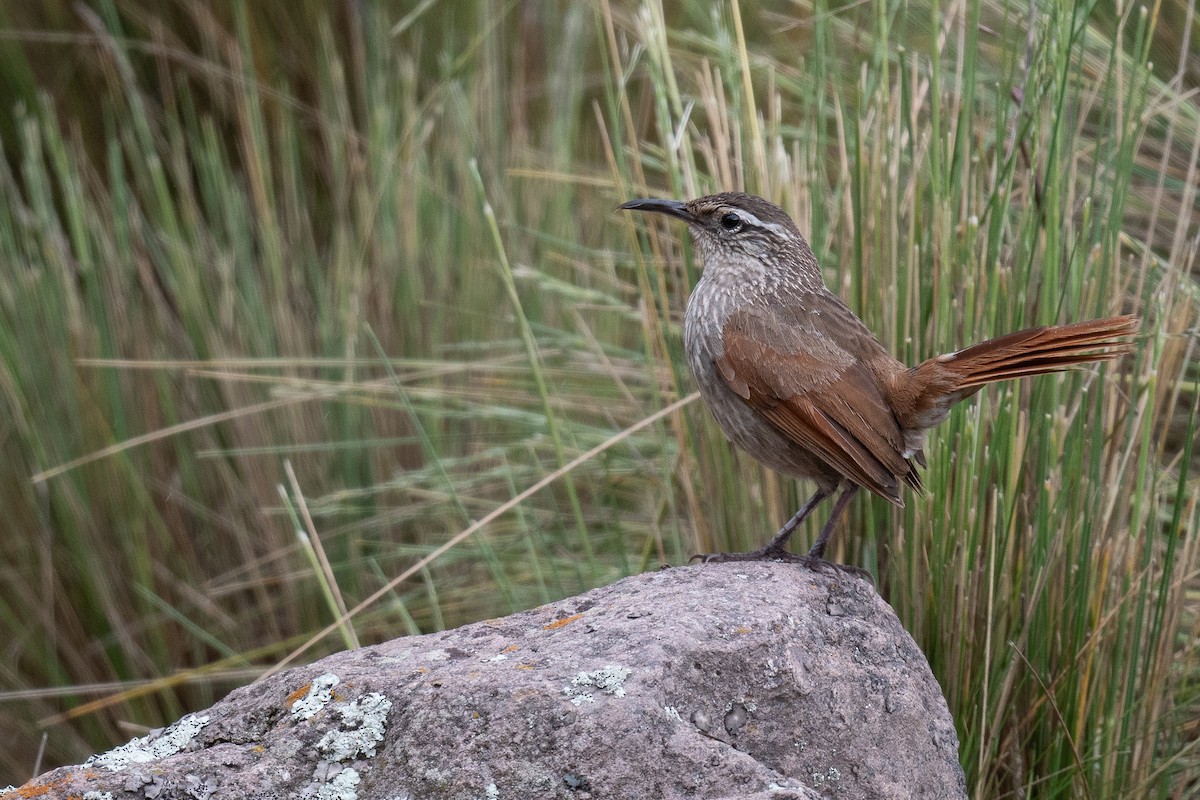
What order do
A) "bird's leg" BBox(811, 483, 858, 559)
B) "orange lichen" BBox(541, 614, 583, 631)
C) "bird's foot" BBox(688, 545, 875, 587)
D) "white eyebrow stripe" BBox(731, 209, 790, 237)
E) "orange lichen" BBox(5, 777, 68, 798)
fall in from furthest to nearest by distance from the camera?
"white eyebrow stripe" BBox(731, 209, 790, 237) < "bird's leg" BBox(811, 483, 858, 559) < "bird's foot" BBox(688, 545, 875, 587) < "orange lichen" BBox(541, 614, 583, 631) < "orange lichen" BBox(5, 777, 68, 798)

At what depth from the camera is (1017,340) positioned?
242cm

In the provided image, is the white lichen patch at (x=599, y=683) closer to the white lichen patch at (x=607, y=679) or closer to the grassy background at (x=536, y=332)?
the white lichen patch at (x=607, y=679)

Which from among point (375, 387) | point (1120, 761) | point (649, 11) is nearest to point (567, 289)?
point (375, 387)

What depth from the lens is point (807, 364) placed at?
2.82m

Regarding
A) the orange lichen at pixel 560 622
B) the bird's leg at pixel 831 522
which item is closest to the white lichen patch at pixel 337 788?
the orange lichen at pixel 560 622

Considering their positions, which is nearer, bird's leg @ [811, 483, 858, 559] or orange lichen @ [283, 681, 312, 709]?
orange lichen @ [283, 681, 312, 709]

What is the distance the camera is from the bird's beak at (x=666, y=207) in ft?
10.1

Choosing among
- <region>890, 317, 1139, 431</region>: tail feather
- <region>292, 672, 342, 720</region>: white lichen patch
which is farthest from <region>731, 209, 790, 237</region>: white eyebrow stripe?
<region>292, 672, 342, 720</region>: white lichen patch

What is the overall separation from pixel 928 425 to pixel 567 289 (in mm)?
1471

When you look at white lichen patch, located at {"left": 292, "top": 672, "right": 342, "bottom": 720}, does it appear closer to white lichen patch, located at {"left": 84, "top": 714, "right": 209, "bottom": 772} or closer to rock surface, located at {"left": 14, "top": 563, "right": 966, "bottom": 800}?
rock surface, located at {"left": 14, "top": 563, "right": 966, "bottom": 800}

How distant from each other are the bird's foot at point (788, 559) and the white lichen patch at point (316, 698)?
2.91 feet

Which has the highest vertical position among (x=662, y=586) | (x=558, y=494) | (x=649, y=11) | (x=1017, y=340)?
Answer: (x=649, y=11)

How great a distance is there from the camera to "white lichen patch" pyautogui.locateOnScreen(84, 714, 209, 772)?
1.78 meters

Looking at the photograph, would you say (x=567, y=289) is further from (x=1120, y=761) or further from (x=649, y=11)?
(x=1120, y=761)
